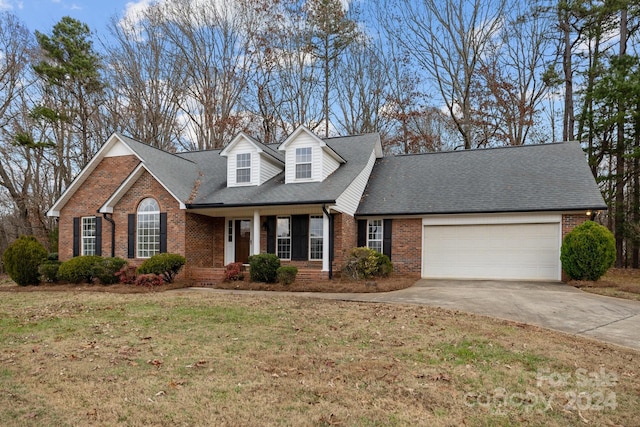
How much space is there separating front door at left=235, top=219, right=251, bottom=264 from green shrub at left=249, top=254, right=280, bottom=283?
11.9 feet

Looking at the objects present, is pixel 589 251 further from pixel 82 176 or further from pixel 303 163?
pixel 82 176

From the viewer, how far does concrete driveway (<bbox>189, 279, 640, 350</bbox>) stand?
723cm

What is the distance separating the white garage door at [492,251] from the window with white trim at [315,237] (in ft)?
13.1

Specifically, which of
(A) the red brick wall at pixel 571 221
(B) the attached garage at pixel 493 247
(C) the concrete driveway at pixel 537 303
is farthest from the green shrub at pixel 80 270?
(A) the red brick wall at pixel 571 221

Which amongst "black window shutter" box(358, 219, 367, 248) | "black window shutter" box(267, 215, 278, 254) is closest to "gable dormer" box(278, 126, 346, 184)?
"black window shutter" box(267, 215, 278, 254)

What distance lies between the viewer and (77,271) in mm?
14172

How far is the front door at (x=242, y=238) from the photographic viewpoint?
17.2 meters

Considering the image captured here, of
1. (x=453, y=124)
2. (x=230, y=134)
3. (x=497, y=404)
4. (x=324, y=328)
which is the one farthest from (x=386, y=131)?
(x=497, y=404)

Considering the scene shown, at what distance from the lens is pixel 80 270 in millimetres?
14172

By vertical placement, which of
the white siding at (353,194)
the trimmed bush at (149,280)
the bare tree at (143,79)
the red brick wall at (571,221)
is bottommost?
the trimmed bush at (149,280)

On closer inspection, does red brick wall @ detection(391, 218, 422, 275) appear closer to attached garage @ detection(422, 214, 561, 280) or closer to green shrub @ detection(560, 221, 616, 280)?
attached garage @ detection(422, 214, 561, 280)

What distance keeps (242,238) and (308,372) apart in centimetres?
1282

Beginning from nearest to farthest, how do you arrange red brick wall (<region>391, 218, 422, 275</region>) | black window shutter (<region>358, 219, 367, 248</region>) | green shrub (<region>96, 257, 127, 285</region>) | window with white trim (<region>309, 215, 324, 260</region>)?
green shrub (<region>96, 257, 127, 285</region>)
red brick wall (<region>391, 218, 422, 275</region>)
window with white trim (<region>309, 215, 324, 260</region>)
black window shutter (<region>358, 219, 367, 248</region>)

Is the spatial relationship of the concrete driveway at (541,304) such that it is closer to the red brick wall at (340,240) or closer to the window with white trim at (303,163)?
the red brick wall at (340,240)
